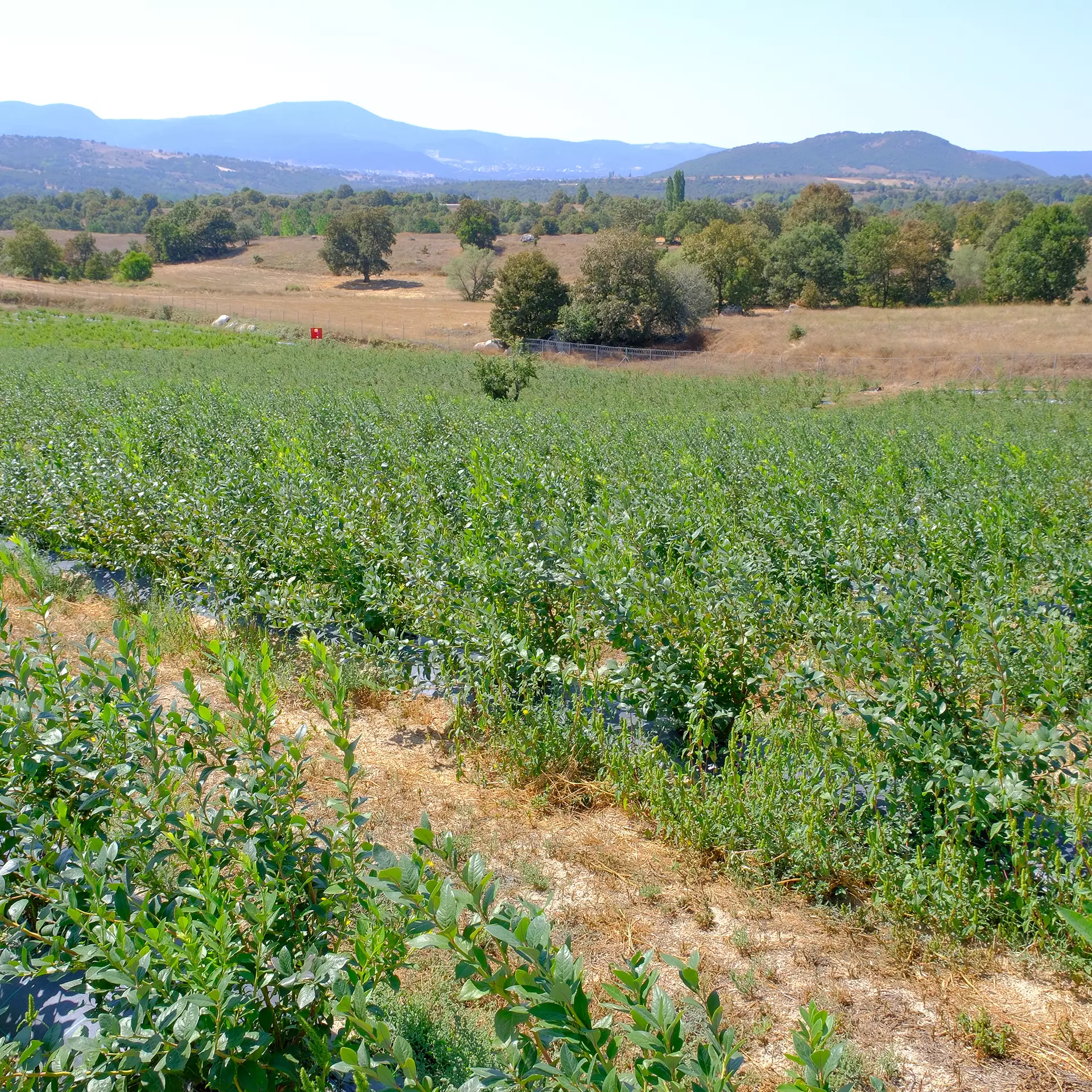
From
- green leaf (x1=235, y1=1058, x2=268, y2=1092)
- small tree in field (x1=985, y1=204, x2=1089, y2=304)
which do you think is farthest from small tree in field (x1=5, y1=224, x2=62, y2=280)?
green leaf (x1=235, y1=1058, x2=268, y2=1092)

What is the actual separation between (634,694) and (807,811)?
4.24 ft

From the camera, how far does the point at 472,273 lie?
6781cm

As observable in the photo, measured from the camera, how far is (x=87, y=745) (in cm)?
347

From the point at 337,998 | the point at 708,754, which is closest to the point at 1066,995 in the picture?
the point at 708,754

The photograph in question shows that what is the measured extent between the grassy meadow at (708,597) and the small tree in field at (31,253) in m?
73.9

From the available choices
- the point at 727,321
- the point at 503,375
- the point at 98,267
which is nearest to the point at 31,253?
the point at 98,267

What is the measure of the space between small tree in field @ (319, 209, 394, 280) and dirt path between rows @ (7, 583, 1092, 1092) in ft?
268

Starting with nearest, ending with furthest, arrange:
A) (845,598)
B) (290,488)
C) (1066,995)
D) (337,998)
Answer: (337,998) < (1066,995) < (845,598) < (290,488)

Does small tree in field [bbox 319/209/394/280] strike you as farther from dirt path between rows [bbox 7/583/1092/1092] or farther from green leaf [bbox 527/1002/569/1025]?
green leaf [bbox 527/1002/569/1025]

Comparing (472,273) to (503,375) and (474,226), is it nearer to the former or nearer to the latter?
(474,226)

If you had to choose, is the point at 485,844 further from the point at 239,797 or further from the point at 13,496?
the point at 13,496

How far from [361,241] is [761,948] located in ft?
276

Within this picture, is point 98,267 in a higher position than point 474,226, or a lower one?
lower

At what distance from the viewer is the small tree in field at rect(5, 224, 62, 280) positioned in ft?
239
